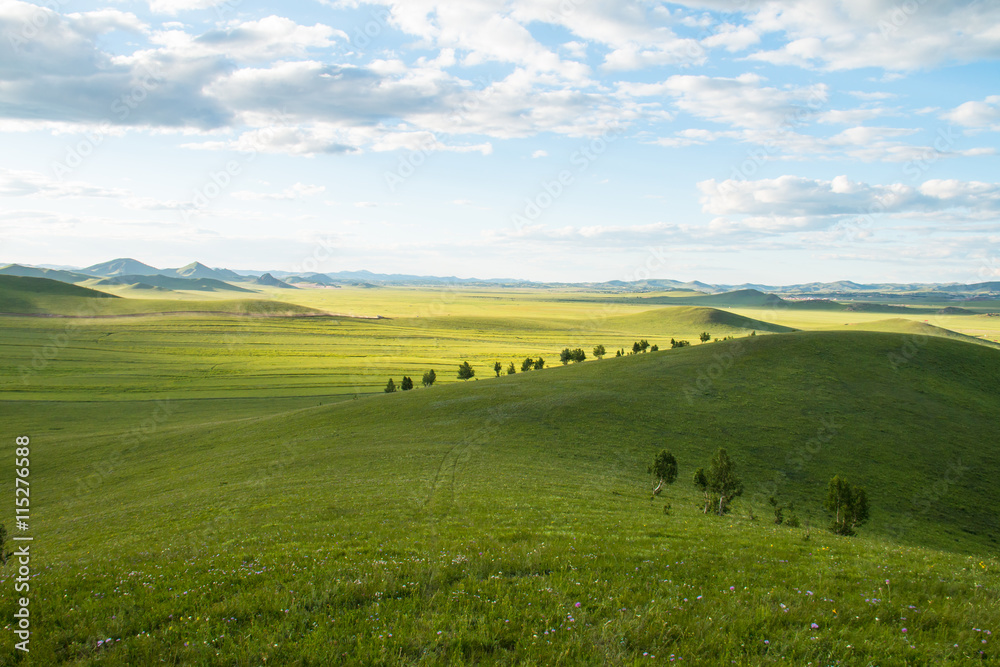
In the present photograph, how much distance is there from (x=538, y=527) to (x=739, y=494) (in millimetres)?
18870

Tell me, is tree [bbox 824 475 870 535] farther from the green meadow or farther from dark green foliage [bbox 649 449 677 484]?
dark green foliage [bbox 649 449 677 484]

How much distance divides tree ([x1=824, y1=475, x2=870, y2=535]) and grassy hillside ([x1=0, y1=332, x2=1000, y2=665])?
4275mm

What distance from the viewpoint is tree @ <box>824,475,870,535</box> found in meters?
28.6

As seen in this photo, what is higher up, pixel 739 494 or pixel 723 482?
pixel 723 482

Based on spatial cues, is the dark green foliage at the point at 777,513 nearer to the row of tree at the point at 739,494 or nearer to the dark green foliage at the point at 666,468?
the row of tree at the point at 739,494

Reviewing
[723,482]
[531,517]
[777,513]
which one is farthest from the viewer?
[723,482]

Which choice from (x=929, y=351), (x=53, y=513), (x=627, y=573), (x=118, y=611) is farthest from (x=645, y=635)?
(x=929, y=351)

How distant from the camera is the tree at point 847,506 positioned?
2857cm

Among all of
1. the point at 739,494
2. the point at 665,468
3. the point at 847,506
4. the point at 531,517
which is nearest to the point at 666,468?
the point at 665,468

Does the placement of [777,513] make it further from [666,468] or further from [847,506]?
[666,468]

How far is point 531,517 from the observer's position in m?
20.7

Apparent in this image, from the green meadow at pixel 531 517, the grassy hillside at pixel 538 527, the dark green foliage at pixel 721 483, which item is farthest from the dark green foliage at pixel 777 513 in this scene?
the dark green foliage at pixel 721 483

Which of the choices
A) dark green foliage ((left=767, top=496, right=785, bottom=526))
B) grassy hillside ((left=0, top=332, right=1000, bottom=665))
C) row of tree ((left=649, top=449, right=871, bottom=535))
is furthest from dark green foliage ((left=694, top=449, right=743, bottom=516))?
dark green foliage ((left=767, top=496, right=785, bottom=526))

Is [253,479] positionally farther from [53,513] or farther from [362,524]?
[362,524]
